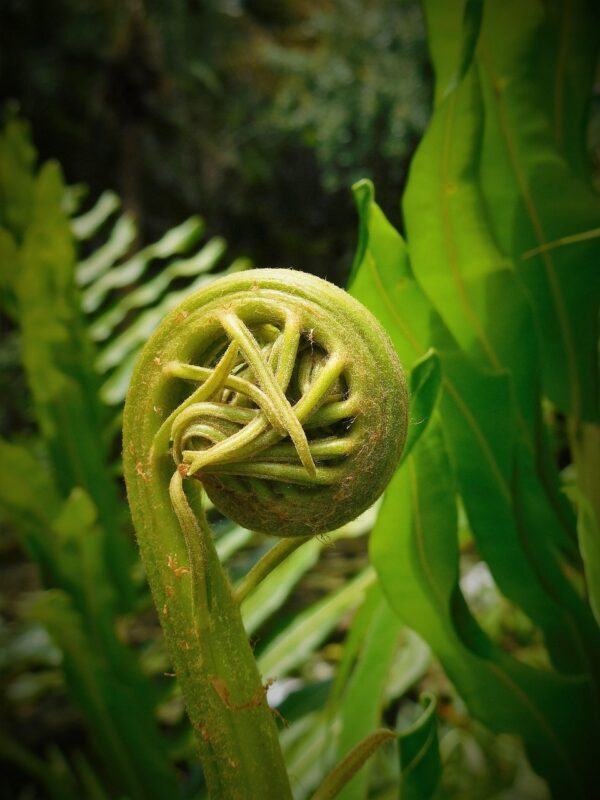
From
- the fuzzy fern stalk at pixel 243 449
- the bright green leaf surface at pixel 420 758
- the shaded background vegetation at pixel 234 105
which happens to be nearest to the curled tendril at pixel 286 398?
the fuzzy fern stalk at pixel 243 449

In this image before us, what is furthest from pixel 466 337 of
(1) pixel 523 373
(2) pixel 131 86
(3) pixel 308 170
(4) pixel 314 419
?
(3) pixel 308 170

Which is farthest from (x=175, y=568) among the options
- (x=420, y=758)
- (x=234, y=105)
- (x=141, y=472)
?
(x=234, y=105)

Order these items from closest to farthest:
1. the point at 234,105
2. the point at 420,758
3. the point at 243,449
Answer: the point at 243,449, the point at 420,758, the point at 234,105

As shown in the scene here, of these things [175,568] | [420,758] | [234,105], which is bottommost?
[234,105]

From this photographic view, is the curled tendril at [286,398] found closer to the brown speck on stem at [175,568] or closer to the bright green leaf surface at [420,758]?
the brown speck on stem at [175,568]

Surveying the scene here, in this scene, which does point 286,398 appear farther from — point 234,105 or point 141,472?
point 234,105

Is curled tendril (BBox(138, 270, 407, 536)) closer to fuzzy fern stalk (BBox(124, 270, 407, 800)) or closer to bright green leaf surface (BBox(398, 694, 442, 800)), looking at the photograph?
fuzzy fern stalk (BBox(124, 270, 407, 800))

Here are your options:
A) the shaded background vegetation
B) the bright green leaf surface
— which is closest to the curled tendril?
the bright green leaf surface

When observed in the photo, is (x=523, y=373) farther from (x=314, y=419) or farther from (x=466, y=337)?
(x=314, y=419)
